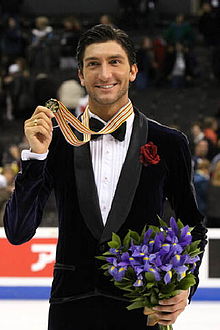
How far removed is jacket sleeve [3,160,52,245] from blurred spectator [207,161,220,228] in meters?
5.56

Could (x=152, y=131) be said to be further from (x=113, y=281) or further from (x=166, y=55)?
(x=166, y=55)

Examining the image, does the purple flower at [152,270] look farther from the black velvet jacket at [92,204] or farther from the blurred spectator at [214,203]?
the blurred spectator at [214,203]

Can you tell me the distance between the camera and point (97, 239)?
2811 millimetres

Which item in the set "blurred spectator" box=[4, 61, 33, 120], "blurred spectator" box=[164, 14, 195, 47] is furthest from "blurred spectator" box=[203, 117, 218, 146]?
"blurred spectator" box=[4, 61, 33, 120]

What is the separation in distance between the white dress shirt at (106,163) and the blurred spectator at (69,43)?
10.7 metres

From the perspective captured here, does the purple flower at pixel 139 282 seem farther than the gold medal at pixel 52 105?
No

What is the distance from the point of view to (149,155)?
2850mm

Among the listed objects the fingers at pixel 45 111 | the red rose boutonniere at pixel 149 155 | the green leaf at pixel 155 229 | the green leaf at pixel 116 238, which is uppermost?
the fingers at pixel 45 111

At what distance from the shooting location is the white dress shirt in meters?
2.87

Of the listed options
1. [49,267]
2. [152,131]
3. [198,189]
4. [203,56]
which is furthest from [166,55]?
[152,131]

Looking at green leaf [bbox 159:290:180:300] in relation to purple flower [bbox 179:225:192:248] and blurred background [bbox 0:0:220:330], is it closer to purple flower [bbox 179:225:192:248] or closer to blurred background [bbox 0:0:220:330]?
purple flower [bbox 179:225:192:248]

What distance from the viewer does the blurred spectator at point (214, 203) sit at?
27.0ft

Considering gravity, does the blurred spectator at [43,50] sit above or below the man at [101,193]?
above

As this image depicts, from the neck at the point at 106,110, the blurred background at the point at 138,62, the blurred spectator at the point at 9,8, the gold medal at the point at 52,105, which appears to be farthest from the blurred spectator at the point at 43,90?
the gold medal at the point at 52,105
